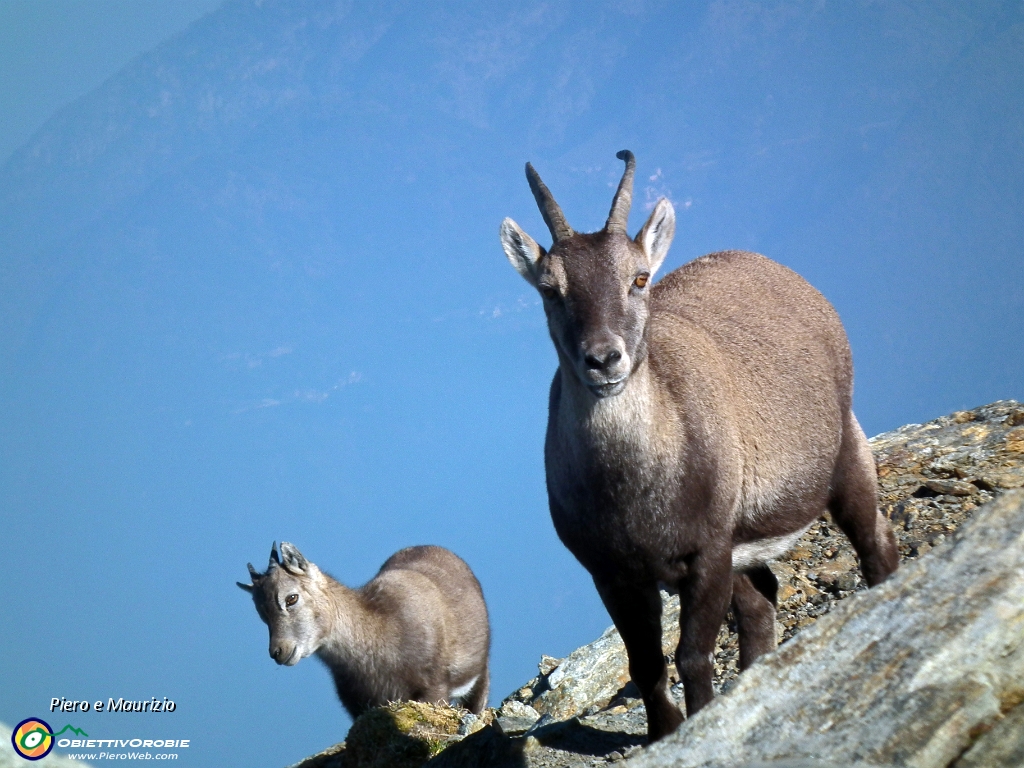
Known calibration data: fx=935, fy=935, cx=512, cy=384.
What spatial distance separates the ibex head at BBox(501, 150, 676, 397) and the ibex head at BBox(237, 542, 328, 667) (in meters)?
6.33

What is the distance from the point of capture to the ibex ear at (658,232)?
600cm

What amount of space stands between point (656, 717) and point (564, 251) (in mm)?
2879

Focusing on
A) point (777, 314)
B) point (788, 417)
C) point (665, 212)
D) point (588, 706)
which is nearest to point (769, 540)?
point (788, 417)

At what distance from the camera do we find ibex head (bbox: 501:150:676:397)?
5.10m

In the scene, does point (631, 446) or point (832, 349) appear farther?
point (832, 349)

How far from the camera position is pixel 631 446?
5336mm

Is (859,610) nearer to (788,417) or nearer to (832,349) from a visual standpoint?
(788,417)

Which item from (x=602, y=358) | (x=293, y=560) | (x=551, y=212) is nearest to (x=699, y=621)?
(x=602, y=358)

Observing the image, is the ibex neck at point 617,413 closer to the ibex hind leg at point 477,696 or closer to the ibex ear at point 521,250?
the ibex ear at point 521,250

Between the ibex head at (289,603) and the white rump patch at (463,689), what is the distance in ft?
6.48

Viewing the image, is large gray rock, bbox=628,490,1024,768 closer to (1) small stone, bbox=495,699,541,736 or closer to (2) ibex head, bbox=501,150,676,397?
(2) ibex head, bbox=501,150,676,397

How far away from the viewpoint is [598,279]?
5453mm

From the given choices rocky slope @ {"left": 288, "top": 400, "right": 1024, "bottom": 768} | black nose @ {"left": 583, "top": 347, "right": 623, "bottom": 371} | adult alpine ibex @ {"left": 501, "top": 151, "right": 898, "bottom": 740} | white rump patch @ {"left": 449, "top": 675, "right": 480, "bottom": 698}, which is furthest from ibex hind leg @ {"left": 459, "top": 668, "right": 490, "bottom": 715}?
rocky slope @ {"left": 288, "top": 400, "right": 1024, "bottom": 768}

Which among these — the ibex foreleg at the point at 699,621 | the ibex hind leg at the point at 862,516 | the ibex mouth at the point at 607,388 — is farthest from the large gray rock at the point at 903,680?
the ibex hind leg at the point at 862,516
